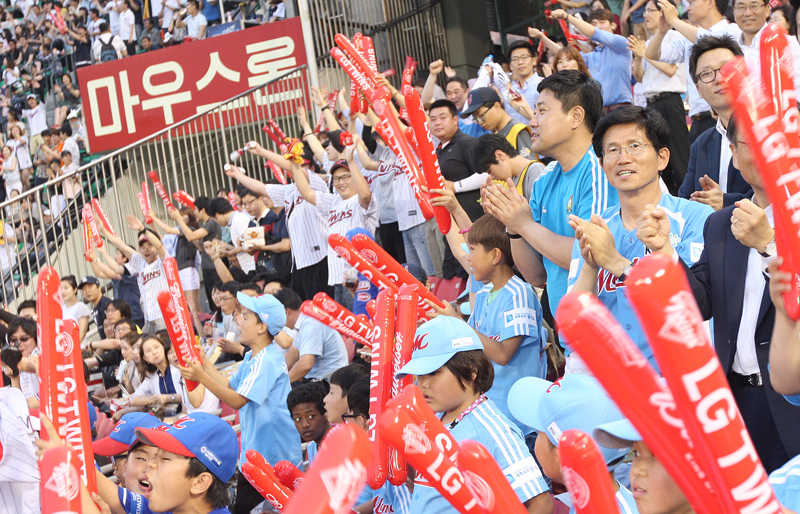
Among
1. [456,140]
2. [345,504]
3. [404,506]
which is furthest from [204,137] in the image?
[345,504]

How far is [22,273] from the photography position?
9.73 m

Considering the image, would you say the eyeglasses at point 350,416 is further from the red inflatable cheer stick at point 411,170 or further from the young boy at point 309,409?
the red inflatable cheer stick at point 411,170

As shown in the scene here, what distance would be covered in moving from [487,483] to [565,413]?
905mm

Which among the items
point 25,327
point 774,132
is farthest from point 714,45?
point 25,327

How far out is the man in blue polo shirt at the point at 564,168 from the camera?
2943 mm

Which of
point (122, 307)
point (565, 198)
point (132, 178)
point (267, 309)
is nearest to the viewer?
point (565, 198)

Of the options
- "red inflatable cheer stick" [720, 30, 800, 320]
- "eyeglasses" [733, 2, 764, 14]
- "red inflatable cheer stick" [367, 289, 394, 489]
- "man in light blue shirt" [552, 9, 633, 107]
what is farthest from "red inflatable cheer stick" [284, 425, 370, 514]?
"man in light blue shirt" [552, 9, 633, 107]

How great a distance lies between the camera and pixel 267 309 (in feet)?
14.9

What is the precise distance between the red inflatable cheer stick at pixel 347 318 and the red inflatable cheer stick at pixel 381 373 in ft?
3.61

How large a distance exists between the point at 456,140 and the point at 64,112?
391 inches

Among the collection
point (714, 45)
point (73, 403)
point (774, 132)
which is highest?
point (714, 45)

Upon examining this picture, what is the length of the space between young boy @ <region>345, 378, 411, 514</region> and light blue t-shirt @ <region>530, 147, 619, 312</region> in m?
0.97

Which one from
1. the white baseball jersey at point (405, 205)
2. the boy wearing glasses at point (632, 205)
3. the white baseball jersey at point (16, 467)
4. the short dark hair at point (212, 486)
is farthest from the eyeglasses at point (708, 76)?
the white baseball jersey at point (405, 205)

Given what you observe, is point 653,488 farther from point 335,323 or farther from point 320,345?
point 320,345
